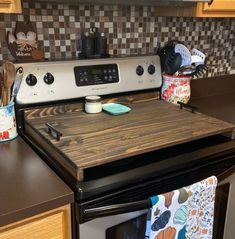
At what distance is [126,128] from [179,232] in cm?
36

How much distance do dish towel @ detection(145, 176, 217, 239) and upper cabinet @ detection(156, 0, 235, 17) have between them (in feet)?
2.15

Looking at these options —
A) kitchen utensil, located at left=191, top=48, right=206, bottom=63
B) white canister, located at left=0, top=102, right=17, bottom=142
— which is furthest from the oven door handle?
kitchen utensil, located at left=191, top=48, right=206, bottom=63

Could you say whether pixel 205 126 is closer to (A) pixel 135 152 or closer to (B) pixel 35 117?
(A) pixel 135 152

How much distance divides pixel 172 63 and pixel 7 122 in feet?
2.47

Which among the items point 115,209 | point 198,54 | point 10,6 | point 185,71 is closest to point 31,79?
point 10,6

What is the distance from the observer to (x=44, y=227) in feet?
2.45

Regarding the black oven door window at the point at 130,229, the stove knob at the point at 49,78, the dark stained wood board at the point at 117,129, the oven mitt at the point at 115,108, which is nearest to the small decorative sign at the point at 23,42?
the stove knob at the point at 49,78

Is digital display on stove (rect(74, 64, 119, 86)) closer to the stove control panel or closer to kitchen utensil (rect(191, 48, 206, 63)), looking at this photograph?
the stove control panel

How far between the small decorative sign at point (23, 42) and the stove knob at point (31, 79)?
4.6 inches

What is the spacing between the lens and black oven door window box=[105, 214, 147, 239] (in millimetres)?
848

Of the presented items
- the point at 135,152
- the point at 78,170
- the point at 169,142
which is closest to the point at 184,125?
the point at 169,142

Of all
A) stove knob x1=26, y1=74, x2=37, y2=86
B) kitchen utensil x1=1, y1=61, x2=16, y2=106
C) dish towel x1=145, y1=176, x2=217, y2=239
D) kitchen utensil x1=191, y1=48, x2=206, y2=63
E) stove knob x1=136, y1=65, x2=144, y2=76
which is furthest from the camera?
kitchen utensil x1=191, y1=48, x2=206, y2=63

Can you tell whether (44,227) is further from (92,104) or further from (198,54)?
(198,54)

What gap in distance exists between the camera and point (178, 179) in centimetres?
89
